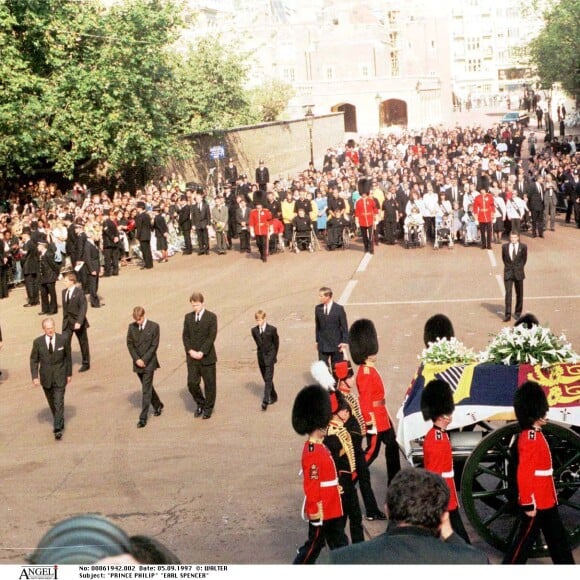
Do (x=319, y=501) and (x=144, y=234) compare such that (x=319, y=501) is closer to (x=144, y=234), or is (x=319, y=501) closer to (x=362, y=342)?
(x=362, y=342)

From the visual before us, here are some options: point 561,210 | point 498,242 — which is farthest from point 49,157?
point 561,210

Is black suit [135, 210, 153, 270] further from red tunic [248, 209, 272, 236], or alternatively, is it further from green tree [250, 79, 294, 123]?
green tree [250, 79, 294, 123]

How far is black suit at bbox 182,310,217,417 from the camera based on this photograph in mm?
14172

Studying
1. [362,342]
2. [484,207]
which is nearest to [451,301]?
[484,207]

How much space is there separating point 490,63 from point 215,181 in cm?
11457

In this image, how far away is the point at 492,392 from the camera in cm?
972

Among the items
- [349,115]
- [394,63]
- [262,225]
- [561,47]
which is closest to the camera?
[262,225]

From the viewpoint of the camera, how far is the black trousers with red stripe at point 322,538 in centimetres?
848

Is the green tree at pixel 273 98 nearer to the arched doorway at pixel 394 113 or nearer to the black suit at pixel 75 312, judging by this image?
the arched doorway at pixel 394 113

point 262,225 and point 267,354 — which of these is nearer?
point 267,354

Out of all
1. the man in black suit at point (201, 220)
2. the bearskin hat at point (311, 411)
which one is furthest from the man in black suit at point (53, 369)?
the man in black suit at point (201, 220)

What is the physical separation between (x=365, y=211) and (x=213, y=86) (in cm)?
1786

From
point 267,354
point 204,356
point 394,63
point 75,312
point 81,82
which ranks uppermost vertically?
point 394,63

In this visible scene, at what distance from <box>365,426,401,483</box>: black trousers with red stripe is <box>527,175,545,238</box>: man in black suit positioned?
65.3 ft
